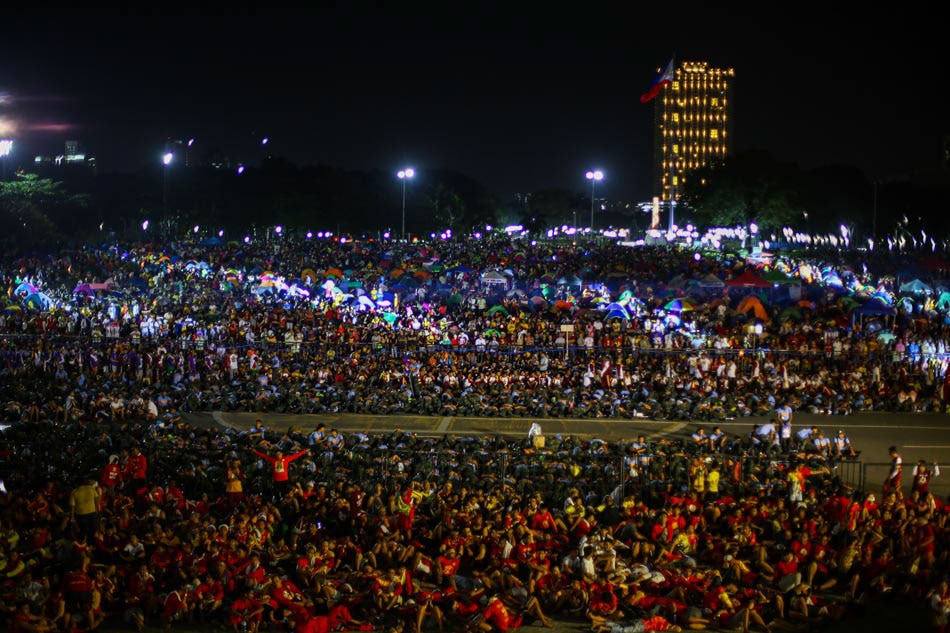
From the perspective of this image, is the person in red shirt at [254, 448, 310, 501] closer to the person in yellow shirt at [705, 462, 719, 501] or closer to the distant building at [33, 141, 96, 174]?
the person in yellow shirt at [705, 462, 719, 501]

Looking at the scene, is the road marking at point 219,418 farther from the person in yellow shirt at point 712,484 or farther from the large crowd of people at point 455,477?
the person in yellow shirt at point 712,484

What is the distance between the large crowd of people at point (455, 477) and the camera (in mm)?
11695

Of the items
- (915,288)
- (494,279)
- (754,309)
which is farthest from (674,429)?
(915,288)

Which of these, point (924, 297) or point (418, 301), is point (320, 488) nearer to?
point (418, 301)

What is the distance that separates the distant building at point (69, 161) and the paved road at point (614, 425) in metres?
122

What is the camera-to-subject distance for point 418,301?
119 ft

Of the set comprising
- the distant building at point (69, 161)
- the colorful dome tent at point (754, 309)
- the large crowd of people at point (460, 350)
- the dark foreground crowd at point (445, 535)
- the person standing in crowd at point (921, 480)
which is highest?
the distant building at point (69, 161)

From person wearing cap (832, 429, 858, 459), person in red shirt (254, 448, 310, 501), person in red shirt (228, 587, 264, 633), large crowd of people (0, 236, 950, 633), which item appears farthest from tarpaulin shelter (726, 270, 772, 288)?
person in red shirt (228, 587, 264, 633)

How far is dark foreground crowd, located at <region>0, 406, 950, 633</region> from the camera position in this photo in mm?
11438

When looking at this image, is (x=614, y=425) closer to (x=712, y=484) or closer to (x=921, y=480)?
(x=712, y=484)

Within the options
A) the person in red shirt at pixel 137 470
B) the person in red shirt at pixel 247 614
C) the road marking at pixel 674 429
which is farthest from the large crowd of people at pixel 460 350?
the person in red shirt at pixel 247 614

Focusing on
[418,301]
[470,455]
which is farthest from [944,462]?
[418,301]

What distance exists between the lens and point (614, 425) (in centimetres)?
2283

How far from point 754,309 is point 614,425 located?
1087cm
